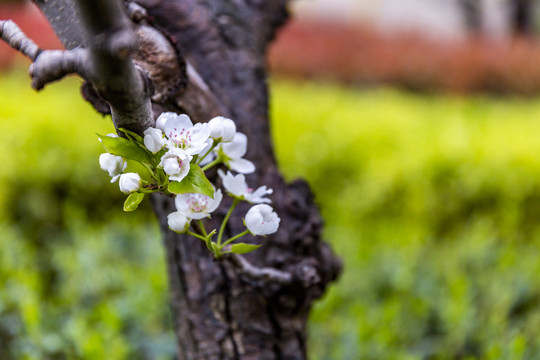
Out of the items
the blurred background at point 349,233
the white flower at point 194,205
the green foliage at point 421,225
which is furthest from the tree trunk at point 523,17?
the white flower at point 194,205

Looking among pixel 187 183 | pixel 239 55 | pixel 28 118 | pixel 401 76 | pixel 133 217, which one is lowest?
pixel 401 76

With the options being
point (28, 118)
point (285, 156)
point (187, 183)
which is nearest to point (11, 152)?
point (28, 118)

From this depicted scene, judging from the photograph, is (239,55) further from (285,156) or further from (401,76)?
(401,76)

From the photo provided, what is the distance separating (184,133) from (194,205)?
0.10 meters

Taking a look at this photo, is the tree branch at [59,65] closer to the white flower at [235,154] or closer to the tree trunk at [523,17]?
the white flower at [235,154]

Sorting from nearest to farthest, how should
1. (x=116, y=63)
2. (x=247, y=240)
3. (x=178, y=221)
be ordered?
(x=116, y=63) < (x=178, y=221) < (x=247, y=240)

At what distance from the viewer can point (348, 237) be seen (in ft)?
6.99

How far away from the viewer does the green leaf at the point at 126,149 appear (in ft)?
1.89

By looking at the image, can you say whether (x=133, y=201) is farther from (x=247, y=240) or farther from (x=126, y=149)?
(x=247, y=240)

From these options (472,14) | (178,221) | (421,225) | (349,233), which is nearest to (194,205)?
(178,221)

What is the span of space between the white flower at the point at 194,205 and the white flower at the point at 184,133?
0.26 feet

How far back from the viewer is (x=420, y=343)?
59.9 inches

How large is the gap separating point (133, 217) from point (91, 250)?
24.8 inches

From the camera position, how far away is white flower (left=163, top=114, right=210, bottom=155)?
574 millimetres
